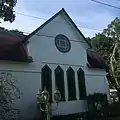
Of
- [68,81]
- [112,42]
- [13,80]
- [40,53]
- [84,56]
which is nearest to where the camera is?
[13,80]

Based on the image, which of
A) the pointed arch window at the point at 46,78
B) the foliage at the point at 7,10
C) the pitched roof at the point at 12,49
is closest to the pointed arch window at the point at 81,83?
the pointed arch window at the point at 46,78

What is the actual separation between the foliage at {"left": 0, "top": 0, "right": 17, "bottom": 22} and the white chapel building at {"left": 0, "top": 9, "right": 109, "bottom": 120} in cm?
268

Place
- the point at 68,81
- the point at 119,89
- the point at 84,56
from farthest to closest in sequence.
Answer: the point at 119,89 < the point at 84,56 < the point at 68,81

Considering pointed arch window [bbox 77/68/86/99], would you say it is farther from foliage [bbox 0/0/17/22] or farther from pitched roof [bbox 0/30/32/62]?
foliage [bbox 0/0/17/22]

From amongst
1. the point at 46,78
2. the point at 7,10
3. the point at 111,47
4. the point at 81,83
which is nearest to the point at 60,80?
the point at 46,78

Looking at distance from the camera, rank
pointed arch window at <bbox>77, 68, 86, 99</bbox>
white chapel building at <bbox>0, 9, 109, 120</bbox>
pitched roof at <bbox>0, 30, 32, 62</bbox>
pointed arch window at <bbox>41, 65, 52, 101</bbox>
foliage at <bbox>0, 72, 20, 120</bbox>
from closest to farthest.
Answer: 1. foliage at <bbox>0, 72, 20, 120</bbox>
2. pitched roof at <bbox>0, 30, 32, 62</bbox>
3. white chapel building at <bbox>0, 9, 109, 120</bbox>
4. pointed arch window at <bbox>41, 65, 52, 101</bbox>
5. pointed arch window at <bbox>77, 68, 86, 99</bbox>

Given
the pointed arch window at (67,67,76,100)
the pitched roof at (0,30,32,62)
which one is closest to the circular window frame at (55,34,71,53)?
the pointed arch window at (67,67,76,100)

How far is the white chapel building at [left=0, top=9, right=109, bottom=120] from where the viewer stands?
19766mm

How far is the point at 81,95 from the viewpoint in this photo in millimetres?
23922

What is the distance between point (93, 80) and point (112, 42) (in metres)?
19.6

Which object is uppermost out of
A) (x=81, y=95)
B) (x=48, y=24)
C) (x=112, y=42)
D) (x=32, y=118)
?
(x=112, y=42)

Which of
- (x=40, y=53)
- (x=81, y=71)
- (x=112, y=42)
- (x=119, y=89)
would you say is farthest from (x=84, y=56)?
(x=112, y=42)

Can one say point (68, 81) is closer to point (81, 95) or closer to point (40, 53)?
point (81, 95)

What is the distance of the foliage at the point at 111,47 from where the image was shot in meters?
35.8
